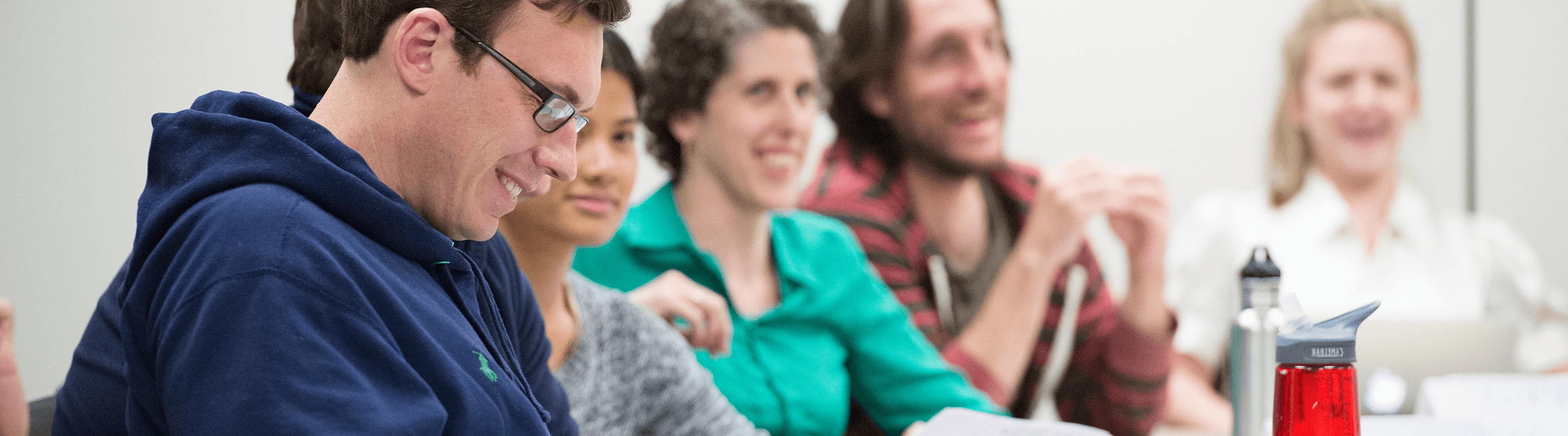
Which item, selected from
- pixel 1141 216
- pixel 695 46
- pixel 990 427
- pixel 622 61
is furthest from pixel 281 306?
pixel 1141 216

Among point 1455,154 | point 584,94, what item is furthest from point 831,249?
point 1455,154

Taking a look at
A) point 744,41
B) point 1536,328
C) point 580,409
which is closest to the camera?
point 580,409

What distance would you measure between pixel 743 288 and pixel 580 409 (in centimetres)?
58

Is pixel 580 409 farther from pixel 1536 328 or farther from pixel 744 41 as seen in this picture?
pixel 1536 328

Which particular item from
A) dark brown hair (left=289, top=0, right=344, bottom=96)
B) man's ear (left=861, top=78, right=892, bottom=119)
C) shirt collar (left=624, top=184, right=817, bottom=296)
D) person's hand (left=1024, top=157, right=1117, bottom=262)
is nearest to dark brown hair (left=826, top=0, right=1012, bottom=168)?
man's ear (left=861, top=78, right=892, bottom=119)

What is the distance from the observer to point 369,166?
74cm

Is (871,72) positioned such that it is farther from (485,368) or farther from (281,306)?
(281,306)

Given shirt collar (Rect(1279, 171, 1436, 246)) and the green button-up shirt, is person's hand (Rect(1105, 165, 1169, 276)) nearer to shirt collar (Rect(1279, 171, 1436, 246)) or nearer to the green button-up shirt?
the green button-up shirt

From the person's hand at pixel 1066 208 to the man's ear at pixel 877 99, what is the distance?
1.16 ft

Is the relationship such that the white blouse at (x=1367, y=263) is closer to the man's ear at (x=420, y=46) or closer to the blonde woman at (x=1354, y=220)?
the blonde woman at (x=1354, y=220)

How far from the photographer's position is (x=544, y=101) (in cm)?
76

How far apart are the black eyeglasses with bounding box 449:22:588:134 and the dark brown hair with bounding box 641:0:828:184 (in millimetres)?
1058

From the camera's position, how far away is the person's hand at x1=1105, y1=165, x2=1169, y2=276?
7.30 feet

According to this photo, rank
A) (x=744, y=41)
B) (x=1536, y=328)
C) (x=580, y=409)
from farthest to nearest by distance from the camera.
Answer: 1. (x=1536, y=328)
2. (x=744, y=41)
3. (x=580, y=409)
